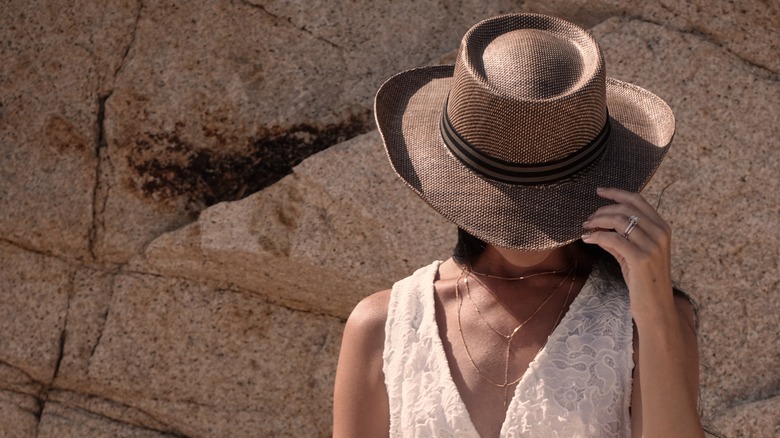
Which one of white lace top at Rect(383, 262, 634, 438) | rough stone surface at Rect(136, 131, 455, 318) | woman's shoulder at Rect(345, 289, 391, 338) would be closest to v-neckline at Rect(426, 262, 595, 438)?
white lace top at Rect(383, 262, 634, 438)

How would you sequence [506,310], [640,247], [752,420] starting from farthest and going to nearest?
1. [752,420]
2. [506,310]
3. [640,247]

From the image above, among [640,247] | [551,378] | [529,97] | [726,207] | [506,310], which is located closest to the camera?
[640,247]

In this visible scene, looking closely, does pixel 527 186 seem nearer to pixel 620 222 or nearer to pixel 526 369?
pixel 620 222

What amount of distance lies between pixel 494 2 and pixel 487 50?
1611mm

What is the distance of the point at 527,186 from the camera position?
197cm

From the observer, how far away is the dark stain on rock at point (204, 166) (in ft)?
11.8

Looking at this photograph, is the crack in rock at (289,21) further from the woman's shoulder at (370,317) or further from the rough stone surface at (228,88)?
the woman's shoulder at (370,317)

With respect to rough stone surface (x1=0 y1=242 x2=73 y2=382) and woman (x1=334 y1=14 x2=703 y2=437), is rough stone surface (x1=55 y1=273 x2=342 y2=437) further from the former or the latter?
woman (x1=334 y1=14 x2=703 y2=437)

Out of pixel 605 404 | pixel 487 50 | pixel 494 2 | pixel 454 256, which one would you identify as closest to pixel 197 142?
pixel 494 2

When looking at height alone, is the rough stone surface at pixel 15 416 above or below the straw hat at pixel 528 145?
below

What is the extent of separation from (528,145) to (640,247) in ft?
0.97

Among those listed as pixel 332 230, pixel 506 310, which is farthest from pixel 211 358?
pixel 506 310

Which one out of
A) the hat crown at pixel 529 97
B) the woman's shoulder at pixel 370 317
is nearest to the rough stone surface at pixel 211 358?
the woman's shoulder at pixel 370 317

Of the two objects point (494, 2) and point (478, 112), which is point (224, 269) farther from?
point (478, 112)
